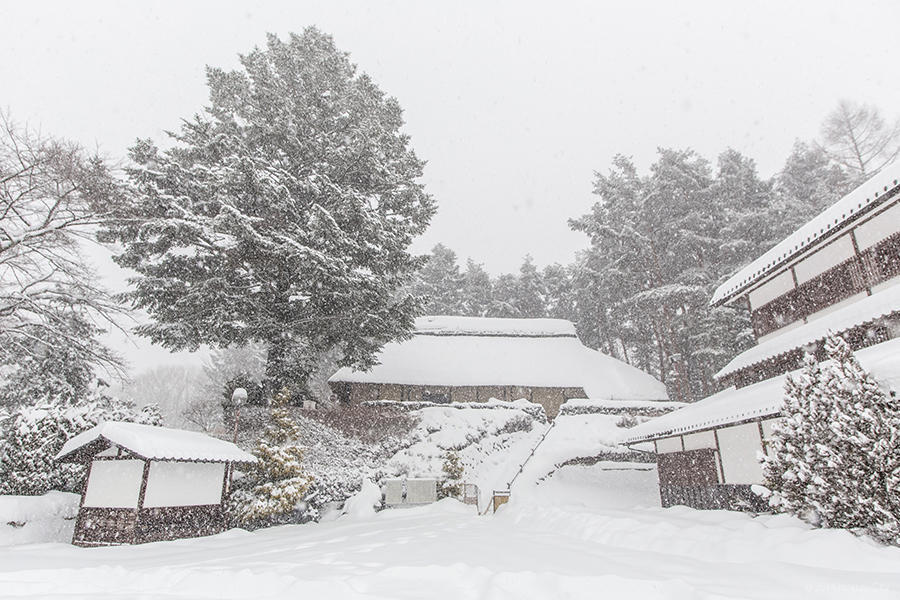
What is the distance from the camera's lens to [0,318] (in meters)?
12.4

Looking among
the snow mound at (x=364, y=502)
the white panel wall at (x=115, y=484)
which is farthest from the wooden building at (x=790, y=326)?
the white panel wall at (x=115, y=484)

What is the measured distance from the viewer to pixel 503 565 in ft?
21.6

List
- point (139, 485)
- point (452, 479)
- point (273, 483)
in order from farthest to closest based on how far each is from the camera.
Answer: point (452, 479), point (273, 483), point (139, 485)

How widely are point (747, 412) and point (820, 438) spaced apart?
3.88 metres

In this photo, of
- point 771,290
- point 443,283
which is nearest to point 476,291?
point 443,283

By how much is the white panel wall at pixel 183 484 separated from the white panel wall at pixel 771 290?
57.9 ft

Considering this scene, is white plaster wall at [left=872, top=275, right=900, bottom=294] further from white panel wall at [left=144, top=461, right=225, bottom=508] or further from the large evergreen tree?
white panel wall at [left=144, top=461, right=225, bottom=508]

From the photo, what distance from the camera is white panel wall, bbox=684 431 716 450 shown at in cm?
1355

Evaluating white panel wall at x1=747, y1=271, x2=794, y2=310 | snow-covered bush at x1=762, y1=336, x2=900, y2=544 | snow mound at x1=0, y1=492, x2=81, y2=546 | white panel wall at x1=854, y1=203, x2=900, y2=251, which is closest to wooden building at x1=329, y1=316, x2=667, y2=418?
white panel wall at x1=747, y1=271, x2=794, y2=310

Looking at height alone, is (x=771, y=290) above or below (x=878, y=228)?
below

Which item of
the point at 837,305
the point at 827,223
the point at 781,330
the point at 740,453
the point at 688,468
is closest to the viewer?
the point at 827,223

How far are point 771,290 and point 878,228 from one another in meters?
4.07

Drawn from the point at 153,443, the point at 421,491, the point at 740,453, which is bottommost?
the point at 421,491

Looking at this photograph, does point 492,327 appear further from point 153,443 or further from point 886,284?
point 886,284
